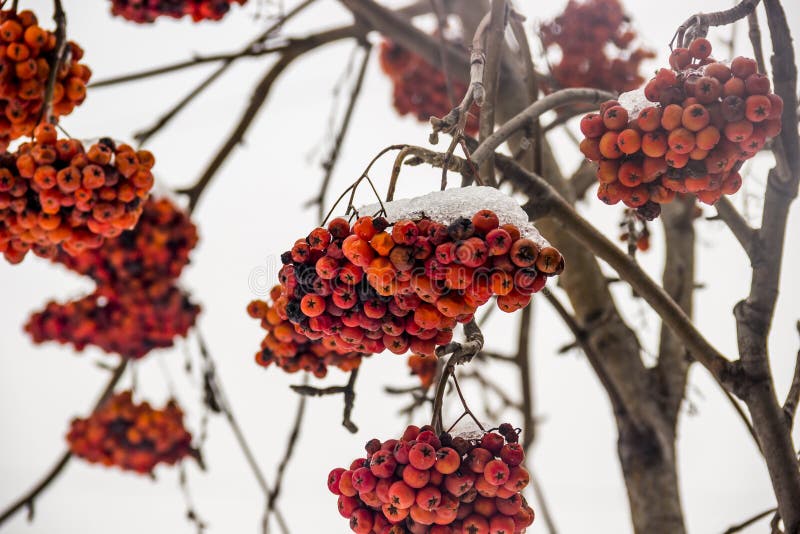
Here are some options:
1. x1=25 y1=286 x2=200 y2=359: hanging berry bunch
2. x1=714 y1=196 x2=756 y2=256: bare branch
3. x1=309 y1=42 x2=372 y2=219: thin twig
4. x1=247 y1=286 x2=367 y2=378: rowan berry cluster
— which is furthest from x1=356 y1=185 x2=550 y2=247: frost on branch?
x1=25 y1=286 x2=200 y2=359: hanging berry bunch

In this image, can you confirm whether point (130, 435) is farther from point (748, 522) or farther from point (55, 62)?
point (748, 522)

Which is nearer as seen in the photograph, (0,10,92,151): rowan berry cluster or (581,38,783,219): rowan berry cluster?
(581,38,783,219): rowan berry cluster

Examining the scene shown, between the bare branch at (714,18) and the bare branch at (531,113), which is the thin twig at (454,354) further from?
the bare branch at (714,18)

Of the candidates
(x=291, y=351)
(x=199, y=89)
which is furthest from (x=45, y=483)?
(x=291, y=351)

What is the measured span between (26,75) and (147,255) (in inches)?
21.0

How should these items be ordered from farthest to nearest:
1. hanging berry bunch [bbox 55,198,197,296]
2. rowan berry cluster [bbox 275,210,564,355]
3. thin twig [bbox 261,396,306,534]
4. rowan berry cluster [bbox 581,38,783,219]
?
hanging berry bunch [bbox 55,198,197,296]
thin twig [bbox 261,396,306,534]
rowan berry cluster [bbox 581,38,783,219]
rowan berry cluster [bbox 275,210,564,355]

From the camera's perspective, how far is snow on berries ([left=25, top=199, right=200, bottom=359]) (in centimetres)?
145

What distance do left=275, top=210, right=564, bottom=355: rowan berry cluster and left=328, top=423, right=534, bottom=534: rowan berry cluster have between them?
0.10 metres

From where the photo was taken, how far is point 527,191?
875 millimetres

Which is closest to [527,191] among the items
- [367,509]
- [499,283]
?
[499,283]

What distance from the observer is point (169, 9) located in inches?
51.7

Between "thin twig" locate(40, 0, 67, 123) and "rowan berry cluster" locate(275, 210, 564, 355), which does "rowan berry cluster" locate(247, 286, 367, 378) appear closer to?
"rowan berry cluster" locate(275, 210, 564, 355)

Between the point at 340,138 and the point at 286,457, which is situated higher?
the point at 340,138

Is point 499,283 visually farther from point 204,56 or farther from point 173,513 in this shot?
point 173,513
